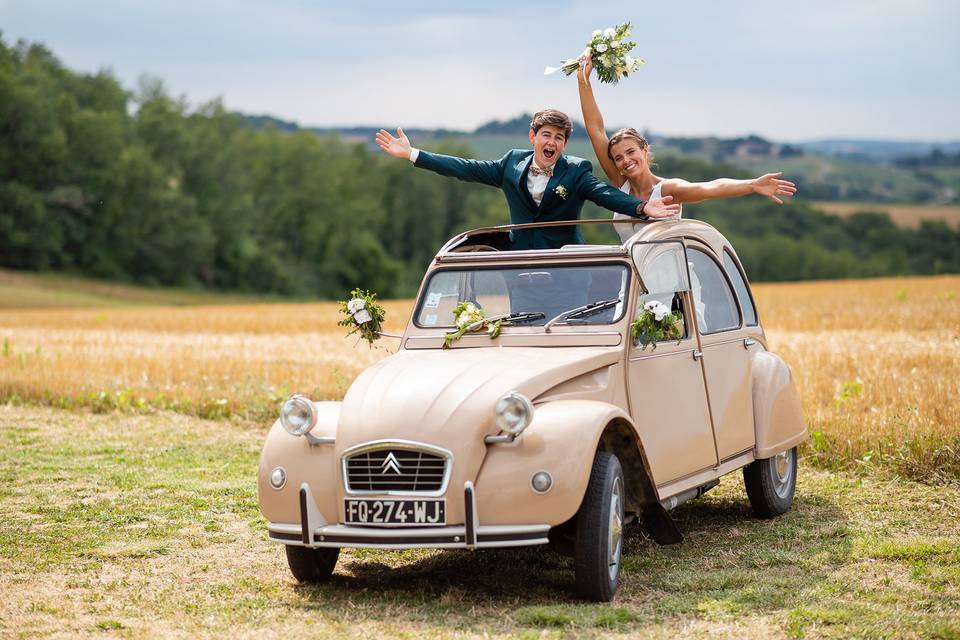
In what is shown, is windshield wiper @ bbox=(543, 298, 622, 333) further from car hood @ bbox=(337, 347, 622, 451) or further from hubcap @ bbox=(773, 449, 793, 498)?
hubcap @ bbox=(773, 449, 793, 498)

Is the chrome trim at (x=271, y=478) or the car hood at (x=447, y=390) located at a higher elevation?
the car hood at (x=447, y=390)

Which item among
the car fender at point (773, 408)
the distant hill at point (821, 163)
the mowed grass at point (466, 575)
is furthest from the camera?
the distant hill at point (821, 163)

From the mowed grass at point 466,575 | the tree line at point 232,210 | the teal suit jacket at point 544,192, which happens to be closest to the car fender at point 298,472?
the mowed grass at point 466,575

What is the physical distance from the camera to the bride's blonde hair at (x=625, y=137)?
28.6ft

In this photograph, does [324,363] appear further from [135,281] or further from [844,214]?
[844,214]

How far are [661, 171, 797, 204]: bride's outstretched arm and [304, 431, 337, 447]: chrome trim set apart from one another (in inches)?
127

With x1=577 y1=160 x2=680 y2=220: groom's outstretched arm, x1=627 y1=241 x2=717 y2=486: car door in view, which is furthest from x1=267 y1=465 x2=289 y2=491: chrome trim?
x1=577 y1=160 x2=680 y2=220: groom's outstretched arm

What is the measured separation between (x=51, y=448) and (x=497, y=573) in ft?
21.3

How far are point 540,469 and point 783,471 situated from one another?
3.75 m

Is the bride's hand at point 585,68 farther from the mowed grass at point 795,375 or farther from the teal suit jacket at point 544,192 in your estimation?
the mowed grass at point 795,375

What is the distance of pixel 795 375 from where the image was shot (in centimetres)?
1391

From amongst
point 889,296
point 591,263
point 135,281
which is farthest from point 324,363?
point 135,281

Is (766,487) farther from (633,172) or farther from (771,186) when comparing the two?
(633,172)

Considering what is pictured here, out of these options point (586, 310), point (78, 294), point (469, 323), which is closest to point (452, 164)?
point (469, 323)
